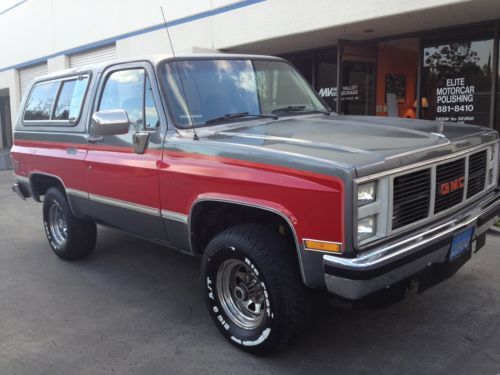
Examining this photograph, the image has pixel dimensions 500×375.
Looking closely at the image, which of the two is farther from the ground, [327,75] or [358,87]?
[327,75]

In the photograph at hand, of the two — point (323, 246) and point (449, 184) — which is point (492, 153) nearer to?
point (449, 184)

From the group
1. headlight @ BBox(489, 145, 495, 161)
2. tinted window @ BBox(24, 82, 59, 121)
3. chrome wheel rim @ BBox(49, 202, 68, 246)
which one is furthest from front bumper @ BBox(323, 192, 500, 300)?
tinted window @ BBox(24, 82, 59, 121)

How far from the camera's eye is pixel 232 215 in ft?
11.7

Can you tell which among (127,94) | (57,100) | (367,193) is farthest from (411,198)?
(57,100)

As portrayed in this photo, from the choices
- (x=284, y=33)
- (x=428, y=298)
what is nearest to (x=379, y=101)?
(x=284, y=33)

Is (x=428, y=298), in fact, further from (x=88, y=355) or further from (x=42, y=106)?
(x=42, y=106)

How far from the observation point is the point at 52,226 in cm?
572

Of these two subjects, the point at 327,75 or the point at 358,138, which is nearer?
the point at 358,138

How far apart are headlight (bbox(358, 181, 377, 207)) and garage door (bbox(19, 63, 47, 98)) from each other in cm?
1905

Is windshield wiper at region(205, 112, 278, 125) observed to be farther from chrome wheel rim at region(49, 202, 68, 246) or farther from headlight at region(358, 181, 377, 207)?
chrome wheel rim at region(49, 202, 68, 246)

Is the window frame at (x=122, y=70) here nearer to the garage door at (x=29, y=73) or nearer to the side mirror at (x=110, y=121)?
the side mirror at (x=110, y=121)

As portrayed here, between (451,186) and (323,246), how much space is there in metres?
1.15

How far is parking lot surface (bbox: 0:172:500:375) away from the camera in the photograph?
3.24 metres

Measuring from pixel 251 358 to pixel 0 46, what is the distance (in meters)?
23.6
